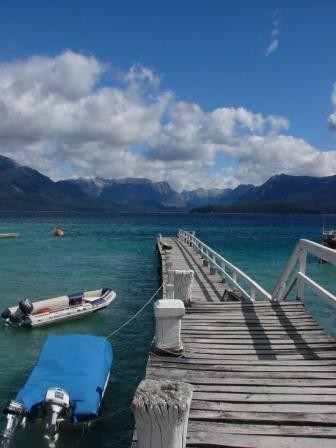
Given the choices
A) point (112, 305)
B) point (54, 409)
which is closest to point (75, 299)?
point (112, 305)

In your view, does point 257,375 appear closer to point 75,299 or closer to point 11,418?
point 11,418

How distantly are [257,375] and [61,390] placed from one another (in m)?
4.42

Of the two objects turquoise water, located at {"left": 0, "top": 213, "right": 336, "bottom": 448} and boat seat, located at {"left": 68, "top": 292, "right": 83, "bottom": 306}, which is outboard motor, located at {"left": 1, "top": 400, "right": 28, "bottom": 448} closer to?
turquoise water, located at {"left": 0, "top": 213, "right": 336, "bottom": 448}

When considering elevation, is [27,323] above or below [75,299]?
below

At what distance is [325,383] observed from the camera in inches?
230

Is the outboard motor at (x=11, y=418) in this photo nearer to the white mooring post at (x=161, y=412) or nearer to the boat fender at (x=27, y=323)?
the white mooring post at (x=161, y=412)

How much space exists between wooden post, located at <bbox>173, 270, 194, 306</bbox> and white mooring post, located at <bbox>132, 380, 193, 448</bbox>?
6.40m

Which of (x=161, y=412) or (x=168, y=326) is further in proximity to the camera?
(x=168, y=326)

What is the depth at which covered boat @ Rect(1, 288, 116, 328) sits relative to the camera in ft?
54.8

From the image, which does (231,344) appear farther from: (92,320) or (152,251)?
(152,251)

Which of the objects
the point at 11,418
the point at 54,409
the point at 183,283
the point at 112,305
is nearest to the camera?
the point at 54,409

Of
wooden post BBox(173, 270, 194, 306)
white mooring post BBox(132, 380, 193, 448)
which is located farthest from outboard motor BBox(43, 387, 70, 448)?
white mooring post BBox(132, 380, 193, 448)

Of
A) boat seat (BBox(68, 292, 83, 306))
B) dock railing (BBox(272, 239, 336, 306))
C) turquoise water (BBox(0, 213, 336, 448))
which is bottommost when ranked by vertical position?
turquoise water (BBox(0, 213, 336, 448))

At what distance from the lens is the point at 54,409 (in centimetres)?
822
